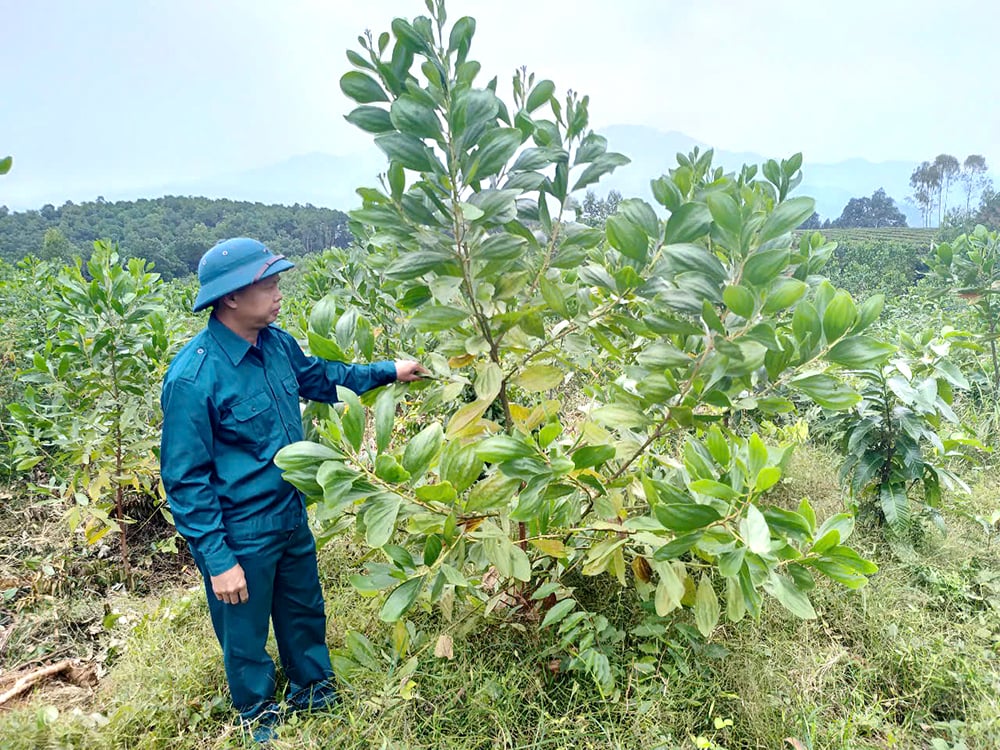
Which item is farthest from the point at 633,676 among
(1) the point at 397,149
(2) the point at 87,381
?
(2) the point at 87,381

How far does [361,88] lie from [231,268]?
649 mm

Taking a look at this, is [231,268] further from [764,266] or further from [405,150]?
[764,266]

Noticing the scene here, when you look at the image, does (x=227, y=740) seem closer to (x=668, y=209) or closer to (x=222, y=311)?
(x=222, y=311)

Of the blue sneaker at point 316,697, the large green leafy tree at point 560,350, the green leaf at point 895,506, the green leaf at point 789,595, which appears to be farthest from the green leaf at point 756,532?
the green leaf at point 895,506

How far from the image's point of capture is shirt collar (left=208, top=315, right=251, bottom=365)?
1614 millimetres

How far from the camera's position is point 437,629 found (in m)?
2.06

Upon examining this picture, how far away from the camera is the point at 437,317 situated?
140 cm

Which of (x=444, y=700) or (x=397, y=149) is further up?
(x=397, y=149)

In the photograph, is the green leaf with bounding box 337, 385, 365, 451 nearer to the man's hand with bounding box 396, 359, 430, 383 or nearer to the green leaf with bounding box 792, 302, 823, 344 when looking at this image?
the man's hand with bounding box 396, 359, 430, 383

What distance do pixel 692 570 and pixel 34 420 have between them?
3149 mm

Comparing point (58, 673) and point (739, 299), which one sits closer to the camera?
point (739, 299)

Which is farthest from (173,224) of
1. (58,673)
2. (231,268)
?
(231,268)

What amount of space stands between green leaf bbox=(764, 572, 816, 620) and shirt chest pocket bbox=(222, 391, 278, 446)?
1.33 meters

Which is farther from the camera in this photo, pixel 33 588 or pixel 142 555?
pixel 142 555
